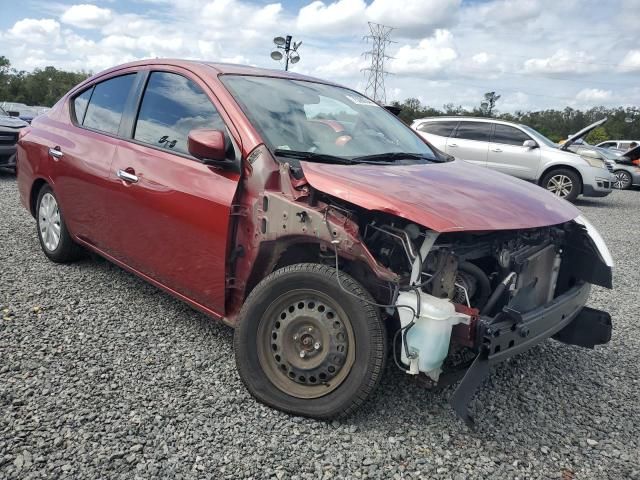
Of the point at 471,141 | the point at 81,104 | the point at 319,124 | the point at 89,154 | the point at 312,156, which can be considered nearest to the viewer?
the point at 312,156

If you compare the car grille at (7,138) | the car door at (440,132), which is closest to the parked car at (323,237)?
the car grille at (7,138)

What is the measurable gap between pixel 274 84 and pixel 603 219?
356 inches

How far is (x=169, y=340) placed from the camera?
3.33 metres

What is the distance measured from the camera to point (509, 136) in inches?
469

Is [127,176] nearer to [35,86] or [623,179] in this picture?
[623,179]

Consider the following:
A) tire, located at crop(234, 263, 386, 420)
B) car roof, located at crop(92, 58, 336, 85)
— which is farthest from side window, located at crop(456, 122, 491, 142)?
tire, located at crop(234, 263, 386, 420)

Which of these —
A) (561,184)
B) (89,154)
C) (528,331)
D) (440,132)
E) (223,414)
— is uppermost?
(440,132)

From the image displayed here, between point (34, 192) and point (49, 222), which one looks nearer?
point (49, 222)

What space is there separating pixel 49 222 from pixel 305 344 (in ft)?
10.1

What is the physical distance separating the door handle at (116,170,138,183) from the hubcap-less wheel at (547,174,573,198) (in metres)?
A: 10.3

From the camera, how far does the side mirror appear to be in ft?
8.96

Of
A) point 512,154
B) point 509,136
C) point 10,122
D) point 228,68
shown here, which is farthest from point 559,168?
point 10,122

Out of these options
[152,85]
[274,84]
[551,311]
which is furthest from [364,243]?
[152,85]

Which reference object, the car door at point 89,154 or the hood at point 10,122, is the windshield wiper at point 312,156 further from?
the hood at point 10,122
